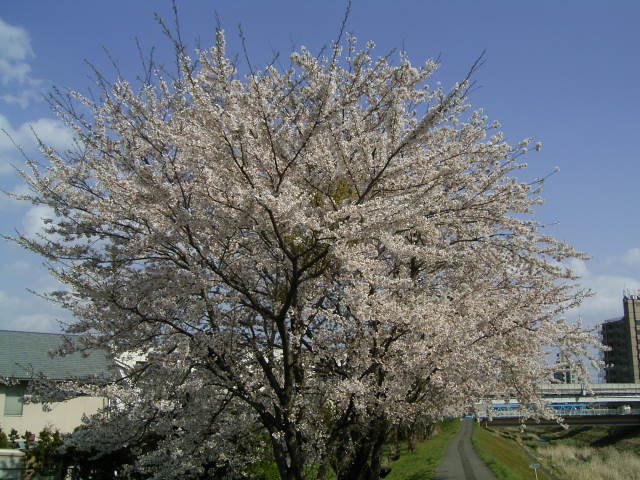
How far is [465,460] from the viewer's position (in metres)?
30.0

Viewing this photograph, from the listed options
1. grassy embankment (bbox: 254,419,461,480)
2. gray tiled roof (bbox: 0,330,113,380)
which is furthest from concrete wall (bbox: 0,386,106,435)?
grassy embankment (bbox: 254,419,461,480)

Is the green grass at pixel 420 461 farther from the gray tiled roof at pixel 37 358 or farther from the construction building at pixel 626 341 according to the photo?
the construction building at pixel 626 341

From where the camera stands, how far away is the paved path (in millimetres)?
25000

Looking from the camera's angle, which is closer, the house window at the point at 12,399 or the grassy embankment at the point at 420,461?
the house window at the point at 12,399

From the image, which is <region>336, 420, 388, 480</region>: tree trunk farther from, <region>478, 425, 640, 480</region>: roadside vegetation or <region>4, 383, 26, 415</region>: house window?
<region>4, 383, 26, 415</region>: house window

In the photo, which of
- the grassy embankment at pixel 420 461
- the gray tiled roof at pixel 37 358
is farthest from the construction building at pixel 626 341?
Answer: the gray tiled roof at pixel 37 358

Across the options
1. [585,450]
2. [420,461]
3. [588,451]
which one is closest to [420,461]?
[420,461]

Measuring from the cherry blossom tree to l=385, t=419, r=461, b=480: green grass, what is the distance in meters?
17.6

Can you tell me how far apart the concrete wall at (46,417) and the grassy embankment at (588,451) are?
32014 millimetres

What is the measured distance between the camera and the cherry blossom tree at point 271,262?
750 cm

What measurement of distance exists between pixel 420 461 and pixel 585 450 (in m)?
35.0

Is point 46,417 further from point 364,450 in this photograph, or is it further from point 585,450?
point 585,450

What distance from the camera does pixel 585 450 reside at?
186 ft

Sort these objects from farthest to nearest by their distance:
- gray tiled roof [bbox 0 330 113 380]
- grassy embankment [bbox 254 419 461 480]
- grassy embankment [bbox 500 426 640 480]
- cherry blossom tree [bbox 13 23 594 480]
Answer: grassy embankment [bbox 500 426 640 480]
grassy embankment [bbox 254 419 461 480]
gray tiled roof [bbox 0 330 113 380]
cherry blossom tree [bbox 13 23 594 480]
